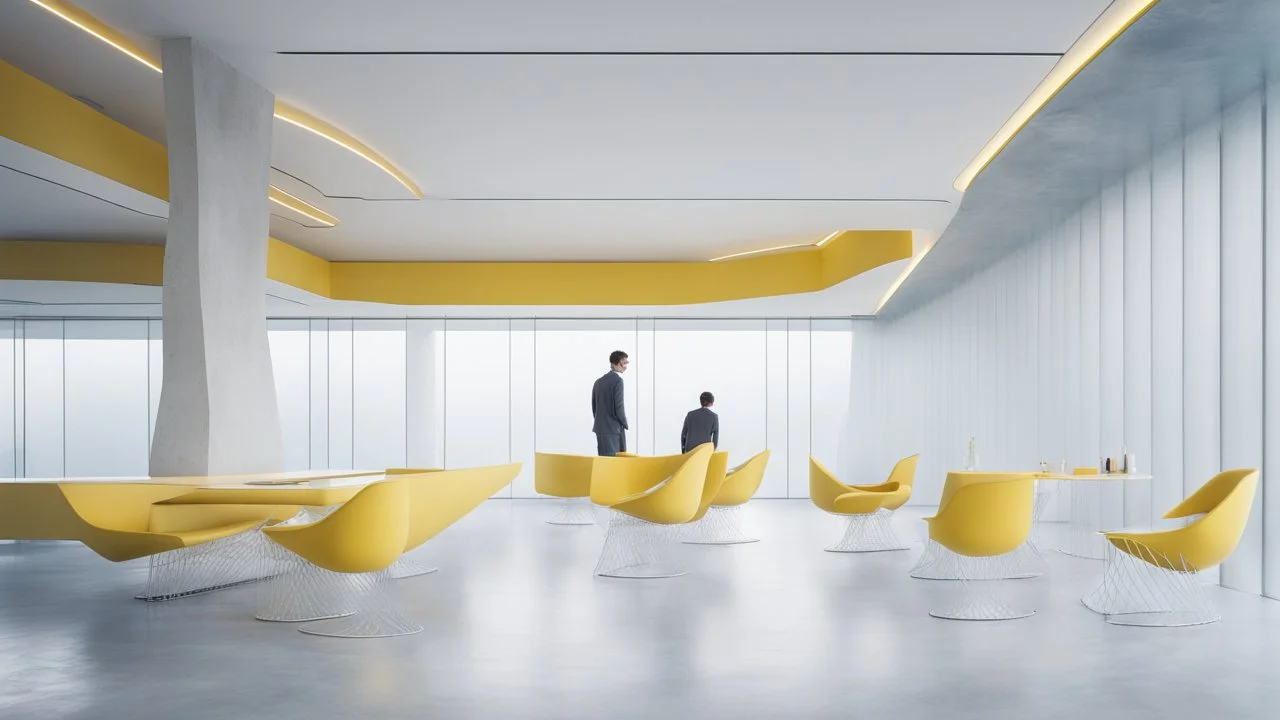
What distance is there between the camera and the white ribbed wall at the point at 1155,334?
609 centimetres

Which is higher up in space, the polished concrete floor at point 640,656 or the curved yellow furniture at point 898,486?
the curved yellow furniture at point 898,486

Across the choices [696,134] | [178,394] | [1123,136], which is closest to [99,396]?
[178,394]

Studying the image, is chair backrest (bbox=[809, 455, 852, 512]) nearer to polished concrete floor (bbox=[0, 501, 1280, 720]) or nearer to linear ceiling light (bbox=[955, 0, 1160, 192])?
polished concrete floor (bbox=[0, 501, 1280, 720])

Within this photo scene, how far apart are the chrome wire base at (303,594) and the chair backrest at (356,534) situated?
0.48 meters

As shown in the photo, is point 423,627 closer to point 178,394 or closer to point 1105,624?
point 178,394

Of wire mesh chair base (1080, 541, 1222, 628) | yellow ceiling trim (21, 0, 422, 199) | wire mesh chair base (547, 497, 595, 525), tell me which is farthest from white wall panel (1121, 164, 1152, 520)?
yellow ceiling trim (21, 0, 422, 199)

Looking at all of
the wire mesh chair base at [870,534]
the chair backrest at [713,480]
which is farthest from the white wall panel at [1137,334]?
the chair backrest at [713,480]

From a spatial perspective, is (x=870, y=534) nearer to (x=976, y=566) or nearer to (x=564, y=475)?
(x=976, y=566)

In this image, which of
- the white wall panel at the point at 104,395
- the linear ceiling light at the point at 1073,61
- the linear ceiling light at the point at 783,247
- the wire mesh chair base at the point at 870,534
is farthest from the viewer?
the white wall panel at the point at 104,395

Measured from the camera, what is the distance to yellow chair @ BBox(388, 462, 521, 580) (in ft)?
16.8

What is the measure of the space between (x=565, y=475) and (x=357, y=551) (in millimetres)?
5924

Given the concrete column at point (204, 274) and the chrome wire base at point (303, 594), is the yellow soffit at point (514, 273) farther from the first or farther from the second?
the chrome wire base at point (303, 594)

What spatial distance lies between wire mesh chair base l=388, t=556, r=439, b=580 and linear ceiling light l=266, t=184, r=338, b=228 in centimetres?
365

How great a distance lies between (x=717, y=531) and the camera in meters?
9.76
